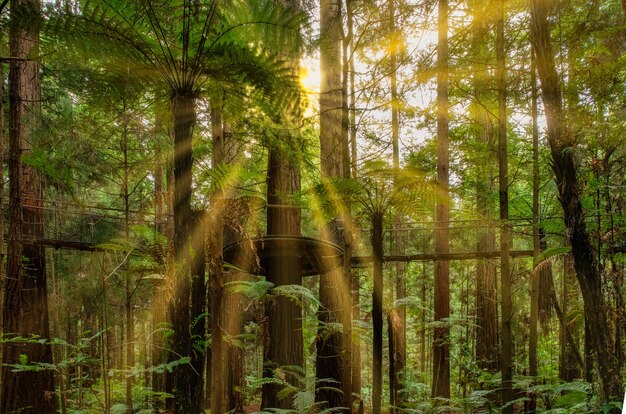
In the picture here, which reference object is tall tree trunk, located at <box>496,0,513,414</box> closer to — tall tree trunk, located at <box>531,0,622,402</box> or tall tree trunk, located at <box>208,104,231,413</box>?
tall tree trunk, located at <box>531,0,622,402</box>

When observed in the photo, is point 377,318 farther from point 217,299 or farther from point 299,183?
point 299,183

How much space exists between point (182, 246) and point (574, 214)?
2.94 meters

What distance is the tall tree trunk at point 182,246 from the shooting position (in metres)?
2.80

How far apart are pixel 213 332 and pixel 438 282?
13.9 ft

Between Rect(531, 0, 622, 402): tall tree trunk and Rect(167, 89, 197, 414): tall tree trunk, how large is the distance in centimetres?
286

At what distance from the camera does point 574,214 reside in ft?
11.0

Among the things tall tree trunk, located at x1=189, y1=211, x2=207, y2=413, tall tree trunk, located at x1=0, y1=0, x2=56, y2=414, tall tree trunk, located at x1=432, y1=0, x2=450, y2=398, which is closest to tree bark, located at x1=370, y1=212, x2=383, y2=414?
tall tree trunk, located at x1=189, y1=211, x2=207, y2=413

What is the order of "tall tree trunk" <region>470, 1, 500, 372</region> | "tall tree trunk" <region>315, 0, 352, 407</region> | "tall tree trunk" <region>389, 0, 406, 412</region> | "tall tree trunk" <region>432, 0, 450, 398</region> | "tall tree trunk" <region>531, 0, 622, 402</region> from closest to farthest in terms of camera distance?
"tall tree trunk" <region>531, 0, 622, 402</region>, "tall tree trunk" <region>389, 0, 406, 412</region>, "tall tree trunk" <region>315, 0, 352, 407</region>, "tall tree trunk" <region>432, 0, 450, 398</region>, "tall tree trunk" <region>470, 1, 500, 372</region>

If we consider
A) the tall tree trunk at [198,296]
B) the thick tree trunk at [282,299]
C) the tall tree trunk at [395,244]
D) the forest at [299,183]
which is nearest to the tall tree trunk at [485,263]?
the forest at [299,183]

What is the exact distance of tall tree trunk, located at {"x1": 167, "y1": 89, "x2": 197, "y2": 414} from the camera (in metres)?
2.80

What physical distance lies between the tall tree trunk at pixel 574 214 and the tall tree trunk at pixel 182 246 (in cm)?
286

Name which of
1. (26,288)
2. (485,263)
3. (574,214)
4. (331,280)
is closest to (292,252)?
(331,280)

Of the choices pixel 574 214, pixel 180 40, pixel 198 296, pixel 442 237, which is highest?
pixel 180 40

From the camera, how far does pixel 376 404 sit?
325 cm
